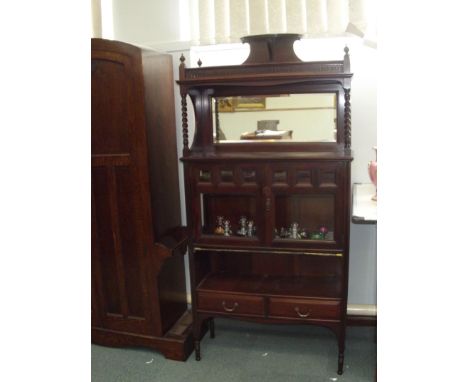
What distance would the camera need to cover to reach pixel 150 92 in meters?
2.30

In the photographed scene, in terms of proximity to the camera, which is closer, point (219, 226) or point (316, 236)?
point (316, 236)

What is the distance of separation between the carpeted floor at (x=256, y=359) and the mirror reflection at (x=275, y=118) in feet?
3.65

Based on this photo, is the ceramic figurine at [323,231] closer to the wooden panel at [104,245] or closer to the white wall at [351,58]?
the white wall at [351,58]

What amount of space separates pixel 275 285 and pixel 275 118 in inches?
33.8

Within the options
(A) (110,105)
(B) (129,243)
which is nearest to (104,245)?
(B) (129,243)

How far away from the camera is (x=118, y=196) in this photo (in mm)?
2373

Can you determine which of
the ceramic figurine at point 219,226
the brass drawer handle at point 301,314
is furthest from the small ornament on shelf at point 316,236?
the ceramic figurine at point 219,226

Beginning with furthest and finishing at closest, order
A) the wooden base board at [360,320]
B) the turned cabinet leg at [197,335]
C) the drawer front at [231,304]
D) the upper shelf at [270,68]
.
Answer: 1. the wooden base board at [360,320]
2. the turned cabinet leg at [197,335]
3. the drawer front at [231,304]
4. the upper shelf at [270,68]

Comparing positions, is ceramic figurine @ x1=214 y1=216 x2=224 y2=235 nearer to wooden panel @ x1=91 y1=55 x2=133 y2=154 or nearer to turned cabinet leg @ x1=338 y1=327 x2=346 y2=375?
wooden panel @ x1=91 y1=55 x2=133 y2=154

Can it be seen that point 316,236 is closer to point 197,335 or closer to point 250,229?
point 250,229

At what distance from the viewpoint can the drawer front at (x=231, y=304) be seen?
7.54 ft
